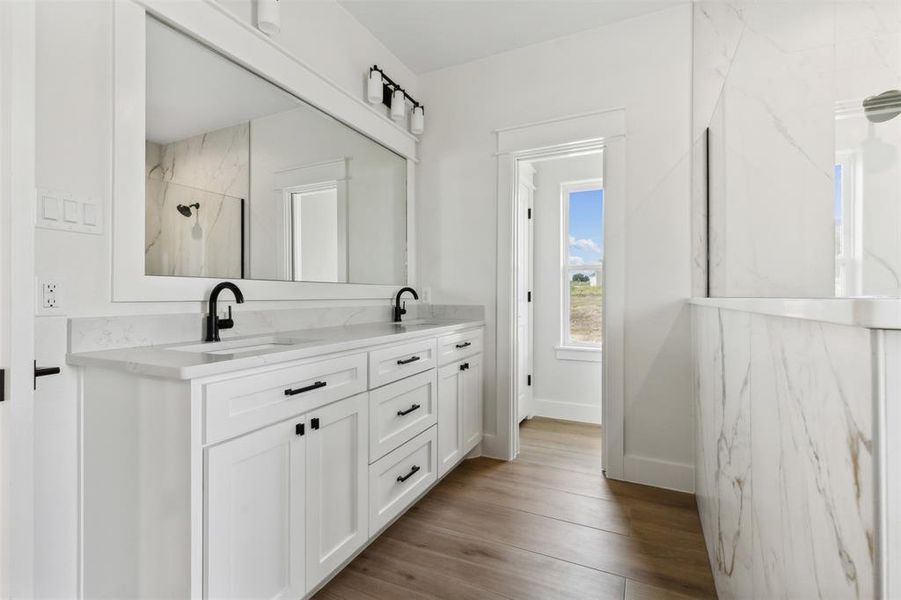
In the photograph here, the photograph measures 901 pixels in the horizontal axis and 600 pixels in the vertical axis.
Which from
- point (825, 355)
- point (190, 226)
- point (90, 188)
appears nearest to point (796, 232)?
point (825, 355)

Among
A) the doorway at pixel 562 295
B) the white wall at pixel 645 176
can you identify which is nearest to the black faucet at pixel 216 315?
the white wall at pixel 645 176

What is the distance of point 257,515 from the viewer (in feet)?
4.04

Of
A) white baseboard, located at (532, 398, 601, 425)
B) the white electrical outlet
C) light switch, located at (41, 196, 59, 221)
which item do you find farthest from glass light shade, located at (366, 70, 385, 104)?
white baseboard, located at (532, 398, 601, 425)

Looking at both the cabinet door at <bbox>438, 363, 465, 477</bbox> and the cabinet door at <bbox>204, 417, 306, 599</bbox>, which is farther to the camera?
the cabinet door at <bbox>438, 363, 465, 477</bbox>

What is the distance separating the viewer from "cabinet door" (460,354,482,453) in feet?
8.43

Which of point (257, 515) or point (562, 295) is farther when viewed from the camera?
point (562, 295)

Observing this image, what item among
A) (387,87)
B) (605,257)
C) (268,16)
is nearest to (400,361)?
(605,257)

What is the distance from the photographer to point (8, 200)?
1.11 meters

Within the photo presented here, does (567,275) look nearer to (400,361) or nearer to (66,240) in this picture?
(400,361)

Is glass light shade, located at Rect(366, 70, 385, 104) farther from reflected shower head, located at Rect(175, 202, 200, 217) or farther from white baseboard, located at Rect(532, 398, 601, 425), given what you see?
white baseboard, located at Rect(532, 398, 601, 425)

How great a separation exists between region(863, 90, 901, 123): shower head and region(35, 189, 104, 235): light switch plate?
216cm

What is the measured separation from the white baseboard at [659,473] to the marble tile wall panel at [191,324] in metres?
1.29

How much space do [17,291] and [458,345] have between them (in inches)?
73.2

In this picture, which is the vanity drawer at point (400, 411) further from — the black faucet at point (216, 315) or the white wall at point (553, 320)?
the white wall at point (553, 320)
